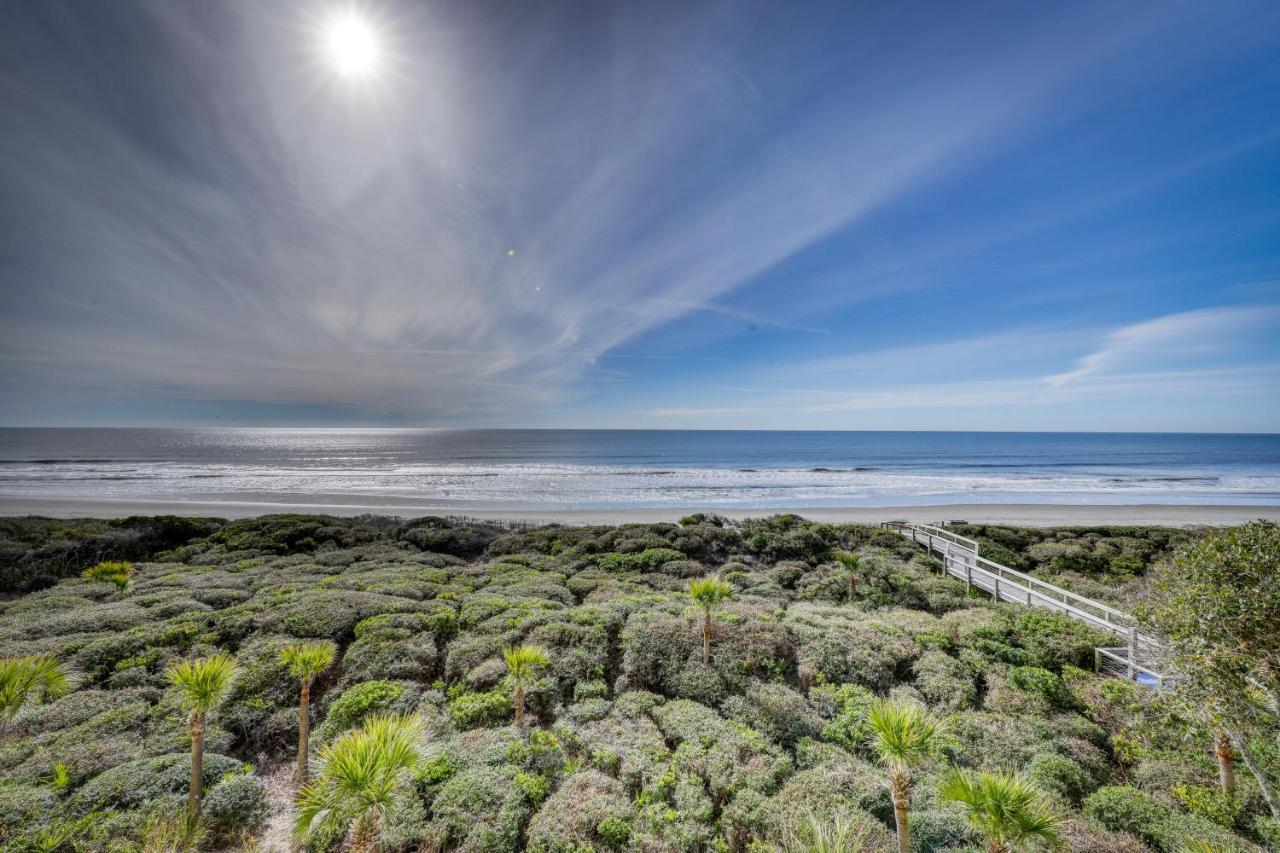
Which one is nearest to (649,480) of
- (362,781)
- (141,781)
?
(141,781)

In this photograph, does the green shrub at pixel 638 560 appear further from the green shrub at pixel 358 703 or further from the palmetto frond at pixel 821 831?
the palmetto frond at pixel 821 831

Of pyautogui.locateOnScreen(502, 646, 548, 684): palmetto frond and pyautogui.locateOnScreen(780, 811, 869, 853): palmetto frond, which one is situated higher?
pyautogui.locateOnScreen(502, 646, 548, 684): palmetto frond

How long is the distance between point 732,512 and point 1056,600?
22916 millimetres

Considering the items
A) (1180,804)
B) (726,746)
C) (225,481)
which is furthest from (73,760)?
(225,481)

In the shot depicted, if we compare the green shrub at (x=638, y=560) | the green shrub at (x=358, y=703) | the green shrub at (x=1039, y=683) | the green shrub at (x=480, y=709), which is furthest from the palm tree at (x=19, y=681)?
the green shrub at (x=1039, y=683)

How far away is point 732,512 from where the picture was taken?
120ft

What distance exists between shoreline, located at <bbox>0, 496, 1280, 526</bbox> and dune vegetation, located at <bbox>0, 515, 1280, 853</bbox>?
18.1m

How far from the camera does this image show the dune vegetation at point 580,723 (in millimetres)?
5887

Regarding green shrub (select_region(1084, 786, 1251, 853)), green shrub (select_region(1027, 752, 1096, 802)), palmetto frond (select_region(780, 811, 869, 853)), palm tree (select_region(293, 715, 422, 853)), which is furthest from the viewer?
green shrub (select_region(1027, 752, 1096, 802))

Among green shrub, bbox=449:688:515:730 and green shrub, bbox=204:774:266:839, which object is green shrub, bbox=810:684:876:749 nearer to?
green shrub, bbox=449:688:515:730

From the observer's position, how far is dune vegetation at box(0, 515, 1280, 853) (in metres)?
5.89

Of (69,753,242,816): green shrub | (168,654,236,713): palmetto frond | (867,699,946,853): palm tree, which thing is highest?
(168,654,236,713): palmetto frond

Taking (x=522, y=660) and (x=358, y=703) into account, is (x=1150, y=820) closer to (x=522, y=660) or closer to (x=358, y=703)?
(x=522, y=660)

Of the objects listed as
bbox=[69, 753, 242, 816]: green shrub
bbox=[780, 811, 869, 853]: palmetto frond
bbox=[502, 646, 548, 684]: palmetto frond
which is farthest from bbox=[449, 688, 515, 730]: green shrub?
bbox=[780, 811, 869, 853]: palmetto frond
